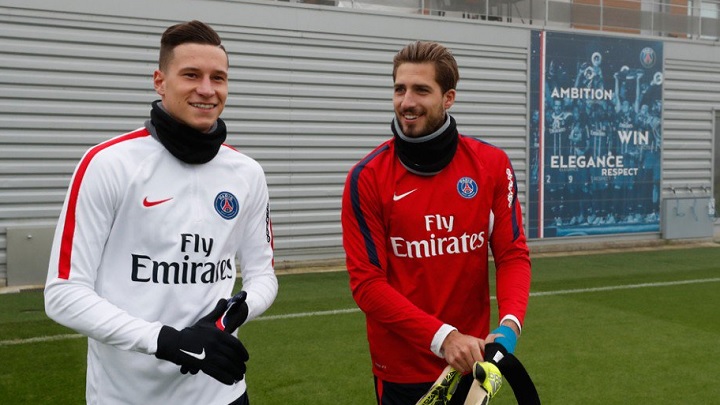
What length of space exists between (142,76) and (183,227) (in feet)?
27.3

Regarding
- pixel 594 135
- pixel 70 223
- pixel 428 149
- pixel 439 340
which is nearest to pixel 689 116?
pixel 594 135

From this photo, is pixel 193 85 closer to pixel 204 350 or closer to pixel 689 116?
pixel 204 350

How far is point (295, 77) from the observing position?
1091cm

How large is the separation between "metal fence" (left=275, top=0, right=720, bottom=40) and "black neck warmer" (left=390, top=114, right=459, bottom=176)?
345 inches

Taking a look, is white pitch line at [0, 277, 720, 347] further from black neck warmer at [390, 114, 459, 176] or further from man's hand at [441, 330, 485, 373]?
man's hand at [441, 330, 485, 373]

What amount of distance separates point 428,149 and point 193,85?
3.02 ft

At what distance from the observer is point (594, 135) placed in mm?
13211

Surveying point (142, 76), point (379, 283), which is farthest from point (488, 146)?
point (142, 76)

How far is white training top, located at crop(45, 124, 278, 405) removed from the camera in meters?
1.94

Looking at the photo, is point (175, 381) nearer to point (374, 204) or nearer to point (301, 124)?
point (374, 204)

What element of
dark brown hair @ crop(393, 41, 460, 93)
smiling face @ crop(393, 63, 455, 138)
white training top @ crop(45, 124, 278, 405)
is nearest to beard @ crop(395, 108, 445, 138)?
smiling face @ crop(393, 63, 455, 138)

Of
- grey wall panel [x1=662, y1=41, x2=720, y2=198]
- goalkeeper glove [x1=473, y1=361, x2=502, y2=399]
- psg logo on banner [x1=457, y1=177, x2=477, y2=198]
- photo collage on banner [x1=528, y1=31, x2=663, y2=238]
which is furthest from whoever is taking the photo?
grey wall panel [x1=662, y1=41, x2=720, y2=198]

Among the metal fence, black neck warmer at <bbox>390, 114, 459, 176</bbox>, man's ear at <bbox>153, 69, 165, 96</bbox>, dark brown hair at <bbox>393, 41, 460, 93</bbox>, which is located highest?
the metal fence

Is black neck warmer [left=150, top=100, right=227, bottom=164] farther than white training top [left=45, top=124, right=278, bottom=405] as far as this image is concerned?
Yes
